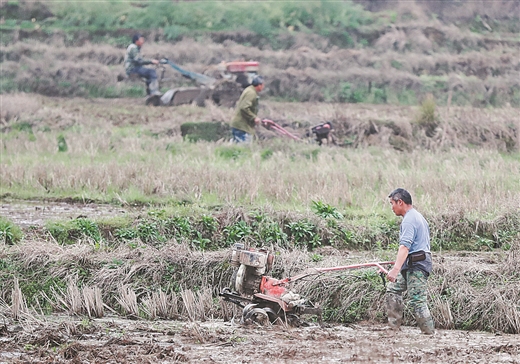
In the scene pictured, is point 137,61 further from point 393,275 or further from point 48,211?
point 393,275

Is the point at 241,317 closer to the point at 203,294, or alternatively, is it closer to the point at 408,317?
the point at 203,294

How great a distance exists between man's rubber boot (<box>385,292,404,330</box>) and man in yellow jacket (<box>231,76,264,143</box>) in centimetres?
797

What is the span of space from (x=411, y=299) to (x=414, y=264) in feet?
1.15

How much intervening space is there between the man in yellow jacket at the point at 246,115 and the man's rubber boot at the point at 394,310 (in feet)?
26.1

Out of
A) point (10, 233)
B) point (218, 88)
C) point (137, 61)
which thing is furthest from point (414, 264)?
point (218, 88)

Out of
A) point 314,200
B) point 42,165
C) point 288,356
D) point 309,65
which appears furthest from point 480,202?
point 309,65

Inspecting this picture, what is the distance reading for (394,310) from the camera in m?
8.05

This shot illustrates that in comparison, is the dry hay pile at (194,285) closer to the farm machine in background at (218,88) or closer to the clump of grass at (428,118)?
the clump of grass at (428,118)

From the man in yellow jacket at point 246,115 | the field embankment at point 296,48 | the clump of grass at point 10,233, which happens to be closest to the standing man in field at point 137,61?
the field embankment at point 296,48

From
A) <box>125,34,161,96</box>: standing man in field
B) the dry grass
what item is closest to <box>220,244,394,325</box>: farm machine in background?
<box>125,34,161,96</box>: standing man in field

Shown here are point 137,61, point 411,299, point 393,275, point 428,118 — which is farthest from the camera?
point 137,61

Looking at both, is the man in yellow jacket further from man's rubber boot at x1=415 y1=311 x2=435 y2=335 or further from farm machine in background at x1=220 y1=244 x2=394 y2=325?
man's rubber boot at x1=415 y1=311 x2=435 y2=335

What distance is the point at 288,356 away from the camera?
6.93 meters

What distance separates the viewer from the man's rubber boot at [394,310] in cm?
805
